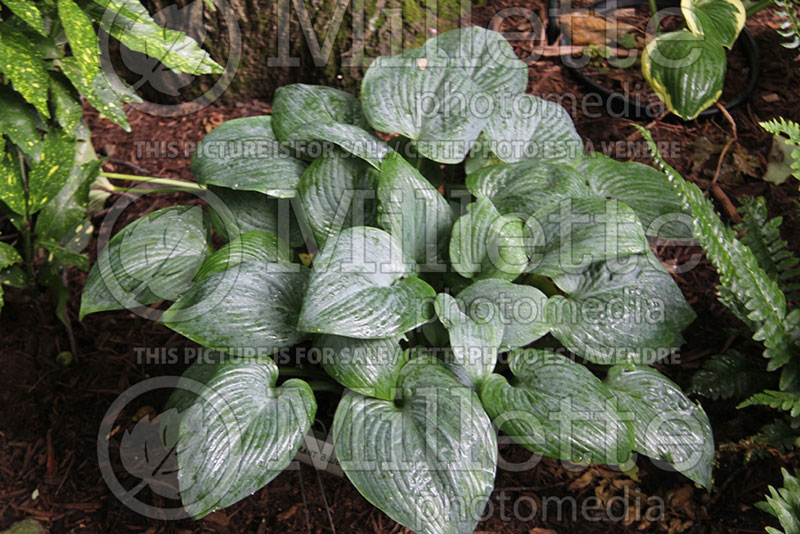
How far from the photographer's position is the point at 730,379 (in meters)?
1.83

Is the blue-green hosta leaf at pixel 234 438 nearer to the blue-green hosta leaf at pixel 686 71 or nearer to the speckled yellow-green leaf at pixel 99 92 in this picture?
the speckled yellow-green leaf at pixel 99 92

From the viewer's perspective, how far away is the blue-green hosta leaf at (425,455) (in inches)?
54.8

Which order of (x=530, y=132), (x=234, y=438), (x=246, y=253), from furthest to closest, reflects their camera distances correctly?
(x=530, y=132)
(x=246, y=253)
(x=234, y=438)

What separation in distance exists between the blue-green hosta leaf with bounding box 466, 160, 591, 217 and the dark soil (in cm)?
Answer: 66

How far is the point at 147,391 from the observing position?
2016 mm

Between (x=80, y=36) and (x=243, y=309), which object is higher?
(x=80, y=36)

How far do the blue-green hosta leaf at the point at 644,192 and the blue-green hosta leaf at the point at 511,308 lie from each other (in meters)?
0.44

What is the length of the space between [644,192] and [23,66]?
5.13 feet

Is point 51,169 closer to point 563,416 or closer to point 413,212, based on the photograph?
point 413,212

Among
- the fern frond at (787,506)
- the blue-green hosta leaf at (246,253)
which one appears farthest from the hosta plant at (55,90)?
the fern frond at (787,506)

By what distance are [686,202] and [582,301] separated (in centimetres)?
34

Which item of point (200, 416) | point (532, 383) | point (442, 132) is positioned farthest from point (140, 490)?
point (442, 132)

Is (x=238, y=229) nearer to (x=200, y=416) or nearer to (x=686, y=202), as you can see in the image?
(x=200, y=416)

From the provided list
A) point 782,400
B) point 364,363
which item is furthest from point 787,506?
point 364,363
